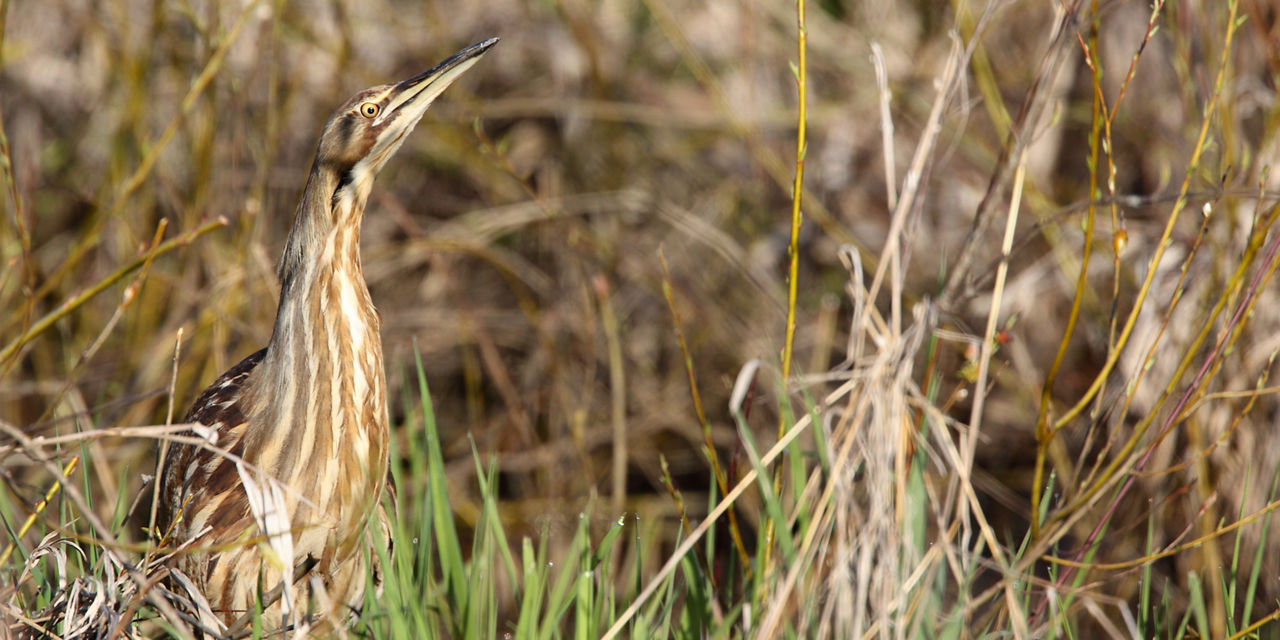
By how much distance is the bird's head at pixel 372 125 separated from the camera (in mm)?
2010

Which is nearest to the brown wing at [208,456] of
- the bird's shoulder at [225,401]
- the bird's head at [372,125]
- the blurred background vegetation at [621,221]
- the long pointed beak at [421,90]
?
the bird's shoulder at [225,401]

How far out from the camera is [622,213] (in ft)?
14.2

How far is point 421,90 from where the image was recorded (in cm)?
204

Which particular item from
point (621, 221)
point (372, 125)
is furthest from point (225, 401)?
point (621, 221)

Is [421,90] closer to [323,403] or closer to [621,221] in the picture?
[323,403]

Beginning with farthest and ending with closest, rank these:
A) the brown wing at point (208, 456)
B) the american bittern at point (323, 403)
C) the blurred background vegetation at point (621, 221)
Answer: the blurred background vegetation at point (621, 221) < the brown wing at point (208, 456) < the american bittern at point (323, 403)

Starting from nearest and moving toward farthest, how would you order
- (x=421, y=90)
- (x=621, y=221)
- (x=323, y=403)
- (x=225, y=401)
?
1. (x=323, y=403)
2. (x=421, y=90)
3. (x=225, y=401)
4. (x=621, y=221)

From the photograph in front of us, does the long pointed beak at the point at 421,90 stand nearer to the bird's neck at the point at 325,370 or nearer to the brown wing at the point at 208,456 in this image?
the bird's neck at the point at 325,370

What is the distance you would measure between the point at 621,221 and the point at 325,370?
8.28 ft

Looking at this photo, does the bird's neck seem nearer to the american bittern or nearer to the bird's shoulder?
the american bittern

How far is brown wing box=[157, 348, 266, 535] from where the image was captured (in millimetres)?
2043

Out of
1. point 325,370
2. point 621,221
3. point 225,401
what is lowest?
point 621,221

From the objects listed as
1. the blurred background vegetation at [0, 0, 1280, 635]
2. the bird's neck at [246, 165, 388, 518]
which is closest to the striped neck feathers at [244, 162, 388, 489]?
the bird's neck at [246, 165, 388, 518]

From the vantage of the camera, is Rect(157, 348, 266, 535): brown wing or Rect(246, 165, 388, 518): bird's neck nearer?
Rect(246, 165, 388, 518): bird's neck
